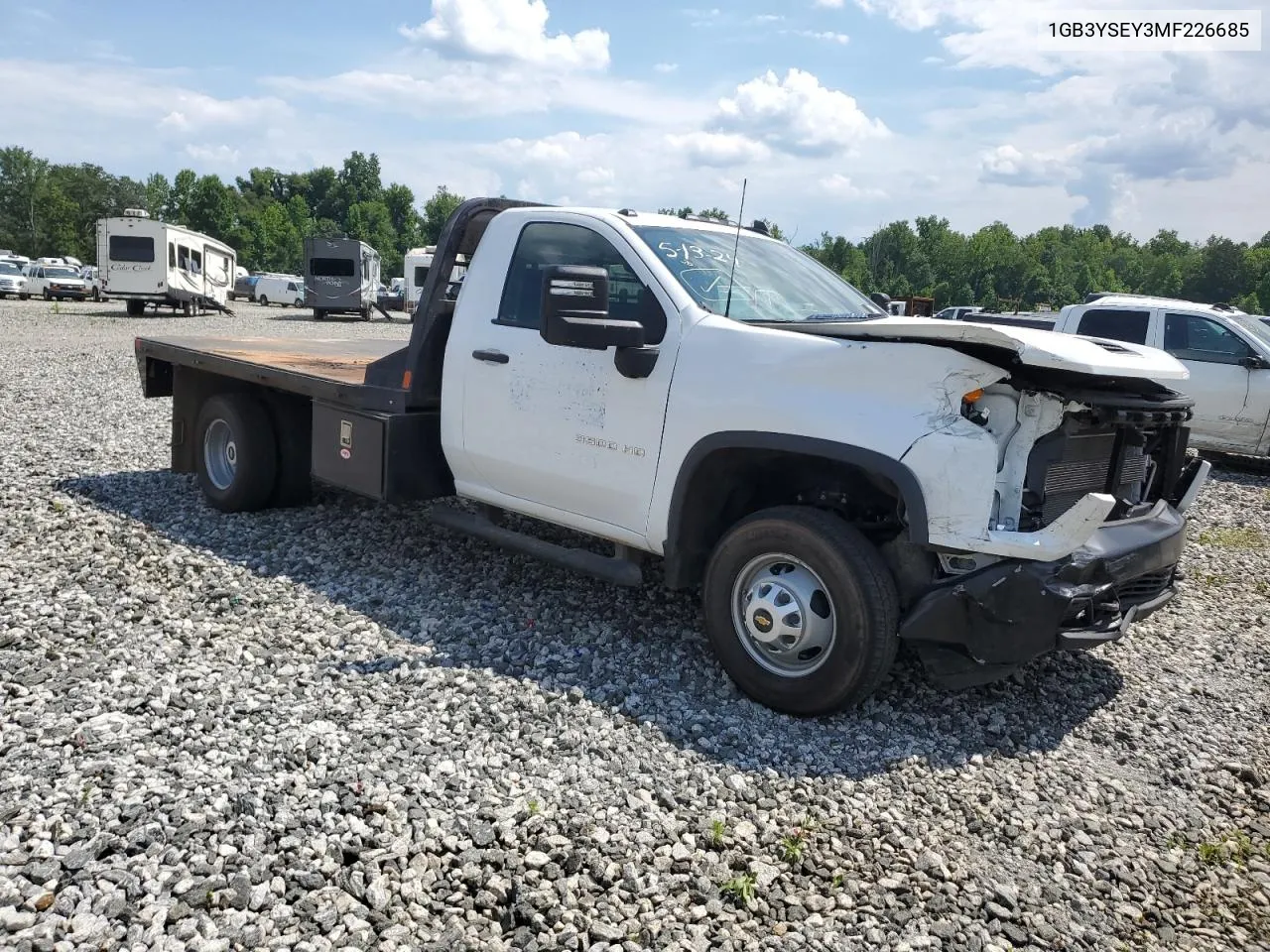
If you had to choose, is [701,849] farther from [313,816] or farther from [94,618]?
[94,618]

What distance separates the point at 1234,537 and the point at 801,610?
609cm

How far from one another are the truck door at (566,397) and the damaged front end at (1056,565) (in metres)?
1.48

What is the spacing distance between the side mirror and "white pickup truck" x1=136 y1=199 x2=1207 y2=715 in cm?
1

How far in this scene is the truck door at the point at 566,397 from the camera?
473 centimetres

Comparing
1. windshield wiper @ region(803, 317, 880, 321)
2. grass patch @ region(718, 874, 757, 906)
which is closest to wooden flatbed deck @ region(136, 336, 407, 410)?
windshield wiper @ region(803, 317, 880, 321)

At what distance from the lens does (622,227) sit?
5.05m

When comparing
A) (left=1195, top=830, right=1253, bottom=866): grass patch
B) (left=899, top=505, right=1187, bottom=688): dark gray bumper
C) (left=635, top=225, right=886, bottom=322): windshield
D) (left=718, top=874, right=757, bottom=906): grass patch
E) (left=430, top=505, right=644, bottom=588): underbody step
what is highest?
(left=635, top=225, right=886, bottom=322): windshield

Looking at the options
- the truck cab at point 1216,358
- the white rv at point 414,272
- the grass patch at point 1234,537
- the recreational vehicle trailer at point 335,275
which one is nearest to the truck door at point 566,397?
the grass patch at point 1234,537

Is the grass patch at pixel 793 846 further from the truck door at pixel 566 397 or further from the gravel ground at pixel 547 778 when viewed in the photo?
the truck door at pixel 566 397

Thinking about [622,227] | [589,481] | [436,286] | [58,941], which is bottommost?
[58,941]

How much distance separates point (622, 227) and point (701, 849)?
304 cm

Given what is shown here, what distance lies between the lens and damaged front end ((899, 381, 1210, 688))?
12.5 feet

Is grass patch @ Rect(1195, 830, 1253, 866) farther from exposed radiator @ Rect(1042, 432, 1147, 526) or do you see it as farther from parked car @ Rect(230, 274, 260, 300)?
parked car @ Rect(230, 274, 260, 300)

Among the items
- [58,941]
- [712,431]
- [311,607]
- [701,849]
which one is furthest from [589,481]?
[58,941]
